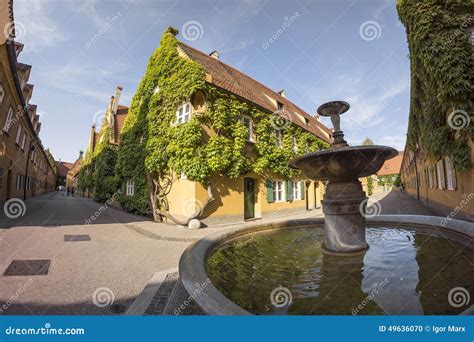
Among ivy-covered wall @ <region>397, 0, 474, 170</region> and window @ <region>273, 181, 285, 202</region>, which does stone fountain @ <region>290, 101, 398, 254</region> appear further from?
window @ <region>273, 181, 285, 202</region>

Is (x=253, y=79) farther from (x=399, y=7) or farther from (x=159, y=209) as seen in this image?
(x=159, y=209)

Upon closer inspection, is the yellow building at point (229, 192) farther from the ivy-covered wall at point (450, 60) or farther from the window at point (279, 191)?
the ivy-covered wall at point (450, 60)

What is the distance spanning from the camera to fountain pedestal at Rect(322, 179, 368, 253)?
4391mm

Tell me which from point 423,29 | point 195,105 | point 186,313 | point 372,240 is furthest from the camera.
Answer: point 195,105

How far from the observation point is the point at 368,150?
4.05m

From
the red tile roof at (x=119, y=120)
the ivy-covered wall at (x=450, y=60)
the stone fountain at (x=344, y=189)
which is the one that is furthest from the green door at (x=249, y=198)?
the red tile roof at (x=119, y=120)

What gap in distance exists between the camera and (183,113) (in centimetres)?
1324

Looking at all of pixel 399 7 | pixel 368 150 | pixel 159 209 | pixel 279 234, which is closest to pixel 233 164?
pixel 159 209

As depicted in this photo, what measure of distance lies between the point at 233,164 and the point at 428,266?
1001 centimetres

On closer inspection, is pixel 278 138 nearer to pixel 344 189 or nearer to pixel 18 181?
pixel 344 189

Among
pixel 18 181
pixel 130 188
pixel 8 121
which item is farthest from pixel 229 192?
pixel 18 181

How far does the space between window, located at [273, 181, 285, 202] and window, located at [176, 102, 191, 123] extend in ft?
23.3

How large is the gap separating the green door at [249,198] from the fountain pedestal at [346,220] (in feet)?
33.1

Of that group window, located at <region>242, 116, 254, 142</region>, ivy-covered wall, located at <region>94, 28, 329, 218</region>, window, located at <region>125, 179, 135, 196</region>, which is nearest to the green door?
ivy-covered wall, located at <region>94, 28, 329, 218</region>
